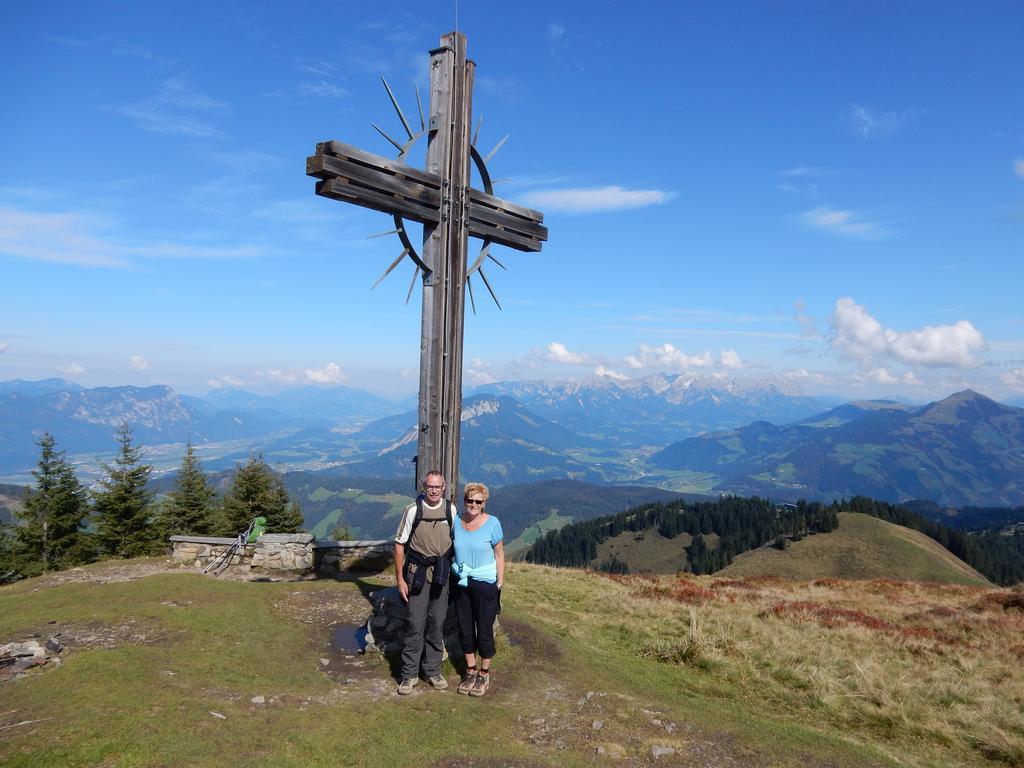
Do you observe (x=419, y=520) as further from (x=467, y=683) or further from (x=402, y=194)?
(x=402, y=194)

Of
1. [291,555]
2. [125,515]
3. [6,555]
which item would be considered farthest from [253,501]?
[291,555]

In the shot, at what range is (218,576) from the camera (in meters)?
15.4

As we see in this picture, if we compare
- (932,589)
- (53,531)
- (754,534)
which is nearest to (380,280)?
(932,589)

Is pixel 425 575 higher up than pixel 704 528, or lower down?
higher up

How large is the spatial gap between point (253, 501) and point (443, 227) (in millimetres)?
36884

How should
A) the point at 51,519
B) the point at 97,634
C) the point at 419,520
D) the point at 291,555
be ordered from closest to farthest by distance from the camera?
the point at 419,520
the point at 97,634
the point at 291,555
the point at 51,519

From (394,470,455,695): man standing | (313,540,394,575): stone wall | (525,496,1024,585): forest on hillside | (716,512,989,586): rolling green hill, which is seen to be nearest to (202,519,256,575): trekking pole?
(313,540,394,575): stone wall

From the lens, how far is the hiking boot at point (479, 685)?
8.55 meters

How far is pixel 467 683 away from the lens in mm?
8680

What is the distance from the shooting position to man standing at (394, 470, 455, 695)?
28.4 feet

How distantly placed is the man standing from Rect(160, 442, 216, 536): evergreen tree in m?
36.8

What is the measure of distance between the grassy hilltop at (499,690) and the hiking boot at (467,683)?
341mm

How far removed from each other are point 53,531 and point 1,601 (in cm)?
3713

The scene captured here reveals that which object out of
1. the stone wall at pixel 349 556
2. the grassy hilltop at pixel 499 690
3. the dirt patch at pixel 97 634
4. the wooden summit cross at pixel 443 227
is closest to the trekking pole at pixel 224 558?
the grassy hilltop at pixel 499 690
